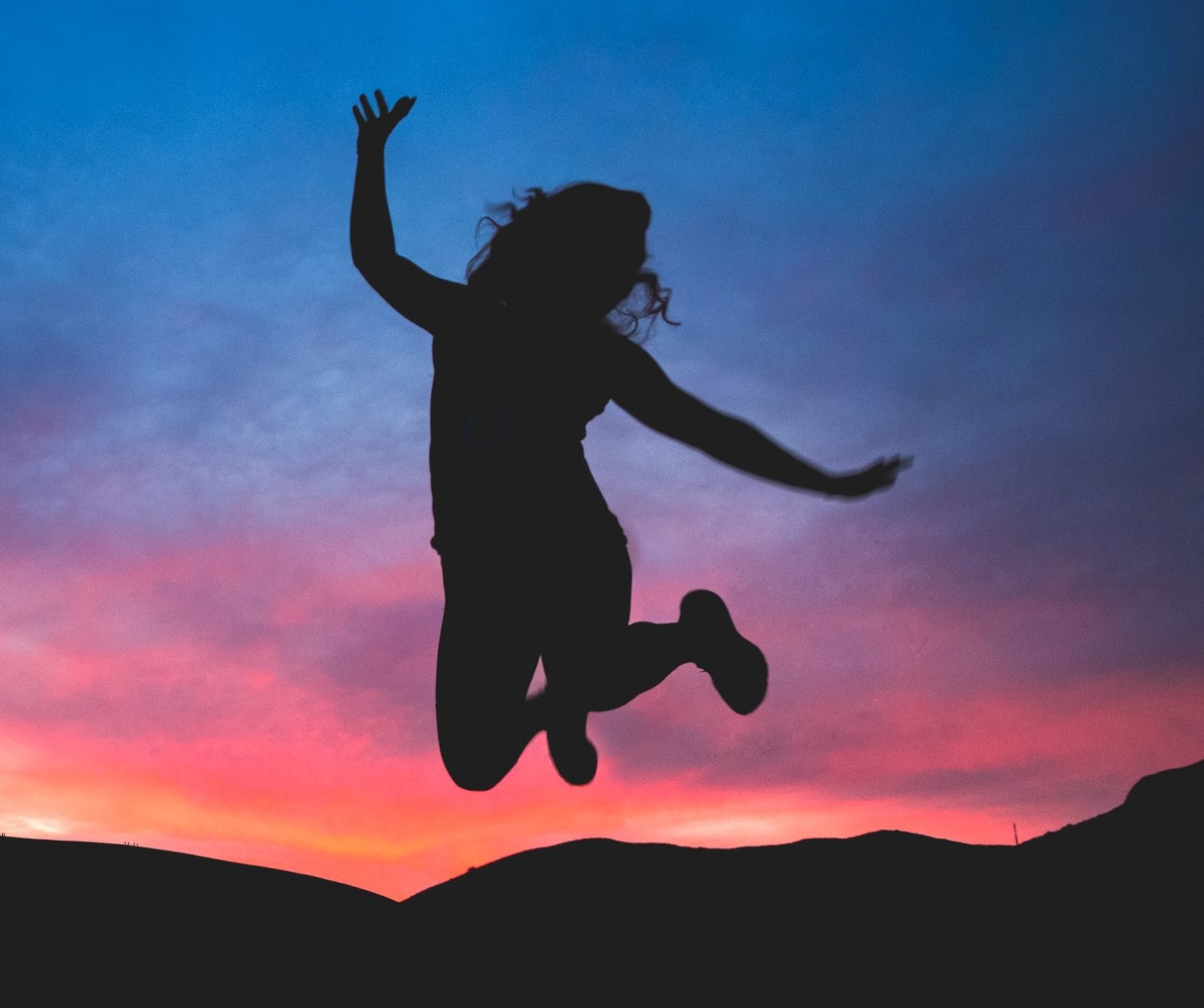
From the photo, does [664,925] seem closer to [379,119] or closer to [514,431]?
[514,431]

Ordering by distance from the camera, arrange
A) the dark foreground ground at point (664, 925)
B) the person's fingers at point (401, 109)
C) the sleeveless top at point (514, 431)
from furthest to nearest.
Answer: the person's fingers at point (401, 109) < the sleeveless top at point (514, 431) < the dark foreground ground at point (664, 925)

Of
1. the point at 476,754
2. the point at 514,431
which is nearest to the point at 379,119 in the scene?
the point at 514,431

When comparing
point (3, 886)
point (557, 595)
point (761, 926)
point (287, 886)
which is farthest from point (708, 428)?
point (3, 886)

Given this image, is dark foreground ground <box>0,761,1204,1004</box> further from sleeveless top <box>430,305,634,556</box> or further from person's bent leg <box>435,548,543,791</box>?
sleeveless top <box>430,305,634,556</box>

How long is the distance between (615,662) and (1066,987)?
69.0 inches

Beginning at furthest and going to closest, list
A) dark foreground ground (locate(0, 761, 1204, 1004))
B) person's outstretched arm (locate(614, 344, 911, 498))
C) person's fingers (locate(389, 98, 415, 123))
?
person's fingers (locate(389, 98, 415, 123))
person's outstretched arm (locate(614, 344, 911, 498))
dark foreground ground (locate(0, 761, 1204, 1004))

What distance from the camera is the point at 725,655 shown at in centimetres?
416

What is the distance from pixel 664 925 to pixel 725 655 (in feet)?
3.39

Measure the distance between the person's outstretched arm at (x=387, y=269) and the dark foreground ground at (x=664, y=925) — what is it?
7.21 feet

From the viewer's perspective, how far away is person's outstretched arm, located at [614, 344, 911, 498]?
3.92m

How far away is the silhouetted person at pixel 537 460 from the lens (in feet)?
12.2

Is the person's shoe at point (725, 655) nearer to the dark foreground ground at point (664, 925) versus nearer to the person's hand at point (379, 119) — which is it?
the dark foreground ground at point (664, 925)

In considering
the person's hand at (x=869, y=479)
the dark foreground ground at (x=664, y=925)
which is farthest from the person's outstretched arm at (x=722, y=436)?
the dark foreground ground at (x=664, y=925)

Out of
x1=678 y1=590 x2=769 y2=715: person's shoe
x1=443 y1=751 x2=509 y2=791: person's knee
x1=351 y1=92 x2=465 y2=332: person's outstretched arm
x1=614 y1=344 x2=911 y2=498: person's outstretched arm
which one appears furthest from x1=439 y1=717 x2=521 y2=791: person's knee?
x1=351 y1=92 x2=465 y2=332: person's outstretched arm
